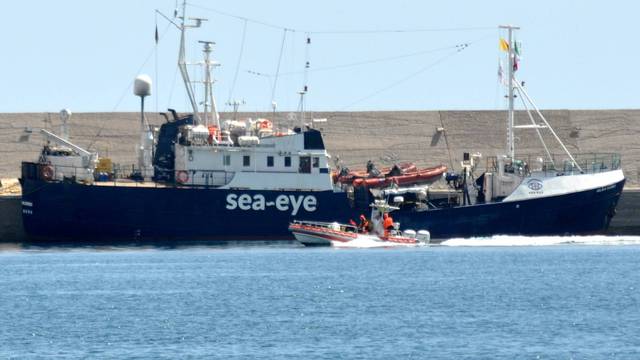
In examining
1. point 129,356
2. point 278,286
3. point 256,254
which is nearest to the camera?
point 129,356

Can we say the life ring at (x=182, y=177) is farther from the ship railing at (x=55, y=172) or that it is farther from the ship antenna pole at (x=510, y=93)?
the ship antenna pole at (x=510, y=93)

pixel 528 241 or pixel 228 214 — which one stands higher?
pixel 228 214

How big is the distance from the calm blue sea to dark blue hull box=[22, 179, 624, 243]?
3.77ft

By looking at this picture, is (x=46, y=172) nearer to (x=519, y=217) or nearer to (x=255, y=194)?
(x=255, y=194)

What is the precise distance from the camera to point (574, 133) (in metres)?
83.1

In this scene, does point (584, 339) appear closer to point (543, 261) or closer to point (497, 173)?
point (543, 261)

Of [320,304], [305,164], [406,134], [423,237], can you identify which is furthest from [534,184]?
[320,304]

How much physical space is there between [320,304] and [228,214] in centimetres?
2013

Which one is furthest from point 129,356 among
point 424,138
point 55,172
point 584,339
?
point 424,138

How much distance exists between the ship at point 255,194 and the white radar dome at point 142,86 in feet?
9.44

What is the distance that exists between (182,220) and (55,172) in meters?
5.52

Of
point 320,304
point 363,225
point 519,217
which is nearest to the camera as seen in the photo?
point 320,304

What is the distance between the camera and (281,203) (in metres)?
63.9

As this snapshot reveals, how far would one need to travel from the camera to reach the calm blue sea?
3625 cm
